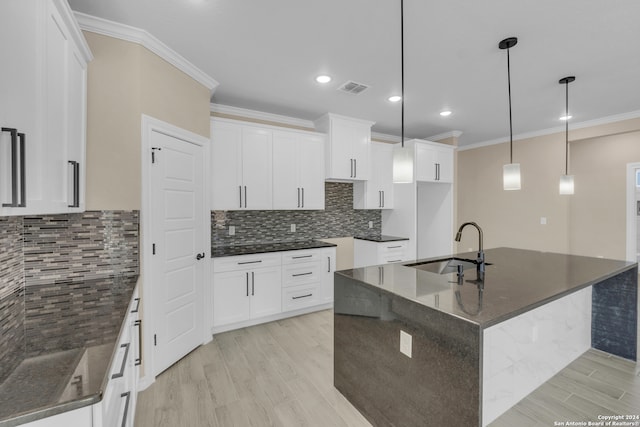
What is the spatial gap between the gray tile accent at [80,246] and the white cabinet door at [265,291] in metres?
1.40

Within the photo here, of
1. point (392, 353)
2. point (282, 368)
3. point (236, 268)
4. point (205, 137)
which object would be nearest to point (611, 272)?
point (392, 353)

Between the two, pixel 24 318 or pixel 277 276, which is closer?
pixel 24 318

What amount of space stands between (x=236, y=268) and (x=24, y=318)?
1911 mm

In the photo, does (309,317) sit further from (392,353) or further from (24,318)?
(24,318)

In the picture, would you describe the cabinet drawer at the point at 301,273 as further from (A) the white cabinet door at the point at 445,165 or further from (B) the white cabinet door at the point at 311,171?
(A) the white cabinet door at the point at 445,165

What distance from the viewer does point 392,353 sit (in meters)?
1.68

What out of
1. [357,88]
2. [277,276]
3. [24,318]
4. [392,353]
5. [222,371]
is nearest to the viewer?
[24,318]

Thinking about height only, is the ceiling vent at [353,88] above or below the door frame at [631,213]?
above

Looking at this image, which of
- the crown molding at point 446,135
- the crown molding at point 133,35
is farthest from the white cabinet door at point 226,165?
the crown molding at point 446,135

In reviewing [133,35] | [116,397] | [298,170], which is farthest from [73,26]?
[298,170]

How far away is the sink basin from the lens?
92.0 inches

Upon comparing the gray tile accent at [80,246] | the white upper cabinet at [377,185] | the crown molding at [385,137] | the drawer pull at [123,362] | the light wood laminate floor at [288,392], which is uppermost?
the crown molding at [385,137]

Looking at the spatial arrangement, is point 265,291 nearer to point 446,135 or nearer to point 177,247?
point 177,247

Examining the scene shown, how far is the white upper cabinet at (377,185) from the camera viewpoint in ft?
15.0
